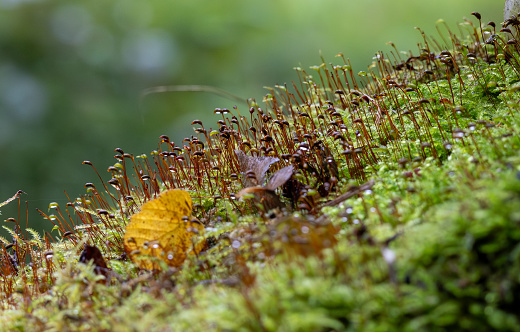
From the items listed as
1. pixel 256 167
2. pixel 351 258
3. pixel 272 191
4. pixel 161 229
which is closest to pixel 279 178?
pixel 272 191

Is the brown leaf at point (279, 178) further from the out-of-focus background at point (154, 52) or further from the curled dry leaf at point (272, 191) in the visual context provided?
the out-of-focus background at point (154, 52)

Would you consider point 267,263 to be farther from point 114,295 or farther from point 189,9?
point 189,9

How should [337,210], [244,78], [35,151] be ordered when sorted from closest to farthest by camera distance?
[337,210] → [35,151] → [244,78]

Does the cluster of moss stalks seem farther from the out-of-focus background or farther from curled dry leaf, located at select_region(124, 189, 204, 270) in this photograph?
the out-of-focus background

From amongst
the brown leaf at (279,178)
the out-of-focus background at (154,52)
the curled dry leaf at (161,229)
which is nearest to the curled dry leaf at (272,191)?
the brown leaf at (279,178)

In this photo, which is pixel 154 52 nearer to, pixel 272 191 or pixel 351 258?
pixel 272 191

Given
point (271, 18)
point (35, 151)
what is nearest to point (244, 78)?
point (271, 18)
